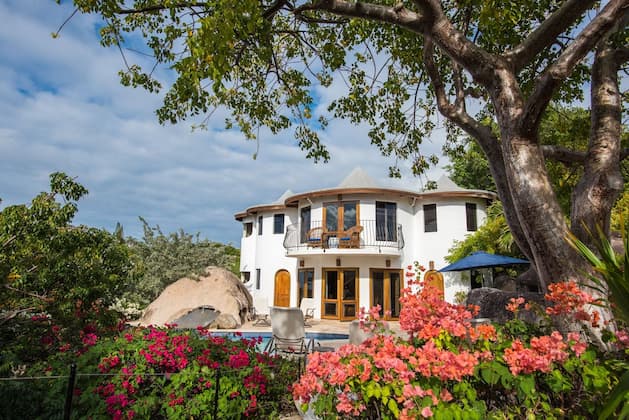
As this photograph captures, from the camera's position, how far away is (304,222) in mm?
20094

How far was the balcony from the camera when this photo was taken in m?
17.7

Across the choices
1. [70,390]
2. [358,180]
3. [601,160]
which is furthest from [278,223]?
[70,390]

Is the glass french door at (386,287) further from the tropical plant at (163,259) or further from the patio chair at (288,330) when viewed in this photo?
the patio chair at (288,330)

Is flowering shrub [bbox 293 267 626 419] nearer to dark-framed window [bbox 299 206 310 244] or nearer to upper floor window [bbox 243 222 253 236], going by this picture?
dark-framed window [bbox 299 206 310 244]

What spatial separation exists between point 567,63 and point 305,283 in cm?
1674

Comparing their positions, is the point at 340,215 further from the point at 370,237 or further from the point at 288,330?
the point at 288,330

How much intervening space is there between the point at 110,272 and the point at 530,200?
6096 millimetres

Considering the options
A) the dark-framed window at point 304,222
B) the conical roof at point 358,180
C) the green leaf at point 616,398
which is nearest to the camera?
the green leaf at point 616,398

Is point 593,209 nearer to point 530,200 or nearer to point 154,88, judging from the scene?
point 530,200

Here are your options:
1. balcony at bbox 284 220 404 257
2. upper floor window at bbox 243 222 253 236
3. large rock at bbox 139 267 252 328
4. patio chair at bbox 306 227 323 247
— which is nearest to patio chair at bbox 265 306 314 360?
large rock at bbox 139 267 252 328

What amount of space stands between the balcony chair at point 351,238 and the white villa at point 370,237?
5 centimetres

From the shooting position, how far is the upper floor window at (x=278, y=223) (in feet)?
72.9

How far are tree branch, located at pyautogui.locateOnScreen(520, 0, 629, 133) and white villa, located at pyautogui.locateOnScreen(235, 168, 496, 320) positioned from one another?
13686 millimetres

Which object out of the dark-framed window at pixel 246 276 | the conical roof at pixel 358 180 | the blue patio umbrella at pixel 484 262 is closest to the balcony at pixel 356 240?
the conical roof at pixel 358 180
